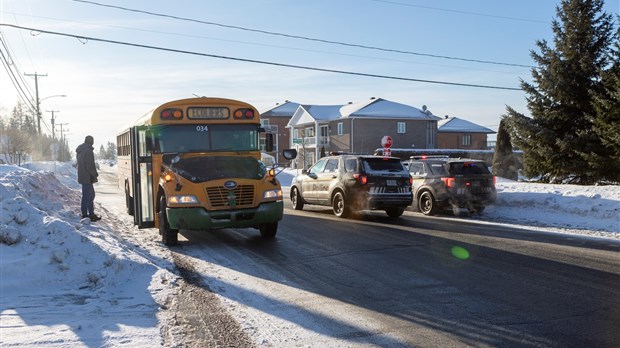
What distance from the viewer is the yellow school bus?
29.8ft

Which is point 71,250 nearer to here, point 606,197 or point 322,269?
point 322,269

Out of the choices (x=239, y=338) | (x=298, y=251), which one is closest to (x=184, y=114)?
(x=298, y=251)

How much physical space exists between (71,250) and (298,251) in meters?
3.66

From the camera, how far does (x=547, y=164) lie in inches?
861

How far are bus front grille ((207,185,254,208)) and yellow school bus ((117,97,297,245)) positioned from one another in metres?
0.02

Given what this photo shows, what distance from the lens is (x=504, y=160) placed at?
33750 millimetres

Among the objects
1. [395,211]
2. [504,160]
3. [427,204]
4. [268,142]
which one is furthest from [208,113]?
[504,160]

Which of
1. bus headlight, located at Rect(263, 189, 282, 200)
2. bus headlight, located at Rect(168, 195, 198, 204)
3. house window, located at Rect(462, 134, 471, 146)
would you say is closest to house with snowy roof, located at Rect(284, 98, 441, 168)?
house window, located at Rect(462, 134, 471, 146)

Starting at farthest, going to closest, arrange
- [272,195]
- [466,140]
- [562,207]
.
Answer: [466,140], [562,207], [272,195]

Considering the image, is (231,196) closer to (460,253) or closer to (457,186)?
(460,253)

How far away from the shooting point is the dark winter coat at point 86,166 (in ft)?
38.9

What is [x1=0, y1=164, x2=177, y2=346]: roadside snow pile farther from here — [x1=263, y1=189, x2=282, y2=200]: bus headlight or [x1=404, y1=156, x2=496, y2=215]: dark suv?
[x1=404, y1=156, x2=496, y2=215]: dark suv

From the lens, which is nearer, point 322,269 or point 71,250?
point 71,250

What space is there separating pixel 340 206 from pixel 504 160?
919 inches
